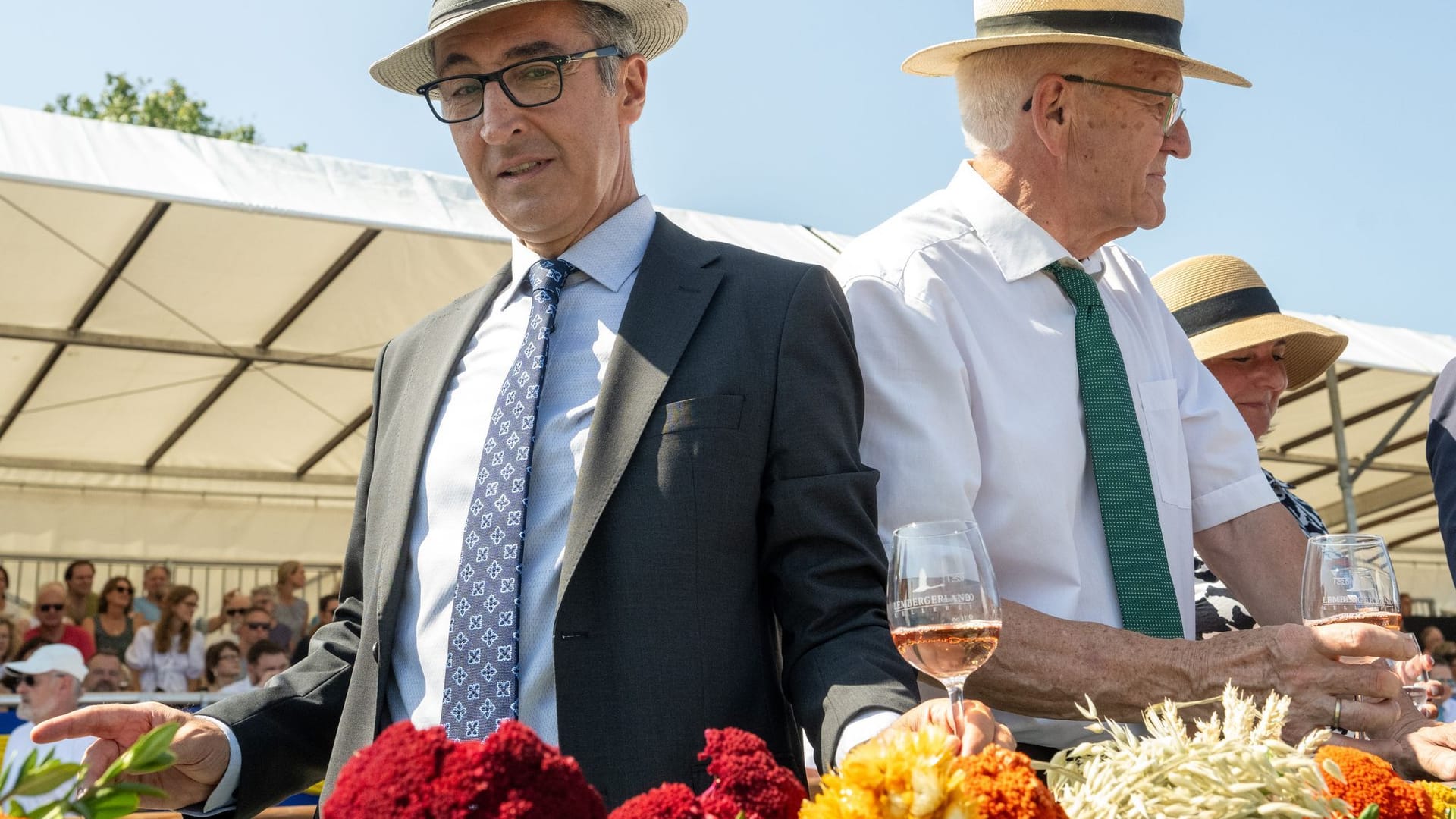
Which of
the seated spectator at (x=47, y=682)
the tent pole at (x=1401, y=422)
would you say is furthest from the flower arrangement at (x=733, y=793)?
the tent pole at (x=1401, y=422)

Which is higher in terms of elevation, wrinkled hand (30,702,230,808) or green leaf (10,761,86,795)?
green leaf (10,761,86,795)

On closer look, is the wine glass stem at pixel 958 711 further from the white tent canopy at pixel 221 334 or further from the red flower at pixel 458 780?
the white tent canopy at pixel 221 334

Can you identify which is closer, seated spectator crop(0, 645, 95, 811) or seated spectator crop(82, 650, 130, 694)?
seated spectator crop(0, 645, 95, 811)

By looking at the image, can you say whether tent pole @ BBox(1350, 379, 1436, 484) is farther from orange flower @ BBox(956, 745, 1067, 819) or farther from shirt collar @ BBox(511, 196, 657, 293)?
orange flower @ BBox(956, 745, 1067, 819)

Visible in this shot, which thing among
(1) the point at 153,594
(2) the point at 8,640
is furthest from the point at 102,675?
(1) the point at 153,594

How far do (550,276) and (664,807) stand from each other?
4.19 feet

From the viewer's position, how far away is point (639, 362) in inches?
73.2

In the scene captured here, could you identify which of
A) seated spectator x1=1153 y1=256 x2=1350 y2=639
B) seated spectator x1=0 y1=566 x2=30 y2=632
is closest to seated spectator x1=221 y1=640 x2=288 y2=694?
seated spectator x1=0 y1=566 x2=30 y2=632

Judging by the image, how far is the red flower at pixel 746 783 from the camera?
3.14 feet

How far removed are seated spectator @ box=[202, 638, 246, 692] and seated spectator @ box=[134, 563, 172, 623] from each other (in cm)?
99

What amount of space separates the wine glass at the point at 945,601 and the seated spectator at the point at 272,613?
9.24 metres

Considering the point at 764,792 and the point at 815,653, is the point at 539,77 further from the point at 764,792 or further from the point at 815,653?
the point at 764,792

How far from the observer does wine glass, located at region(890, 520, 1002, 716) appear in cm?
132

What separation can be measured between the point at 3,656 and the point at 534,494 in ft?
25.9
